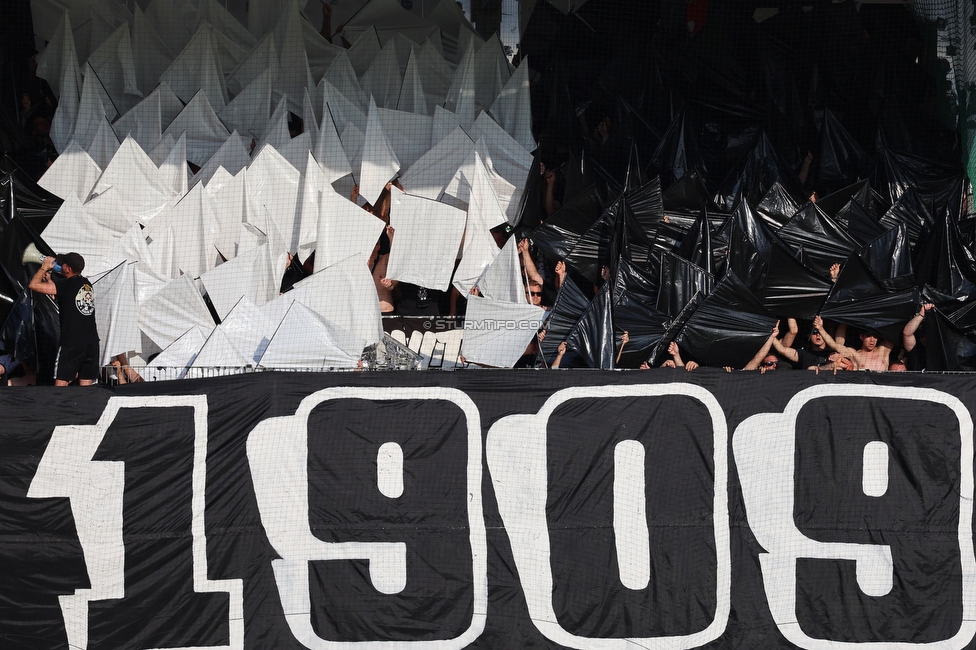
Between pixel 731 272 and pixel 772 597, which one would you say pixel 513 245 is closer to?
pixel 731 272

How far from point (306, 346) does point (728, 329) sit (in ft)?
11.1

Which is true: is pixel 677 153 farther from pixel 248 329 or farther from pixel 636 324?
pixel 248 329

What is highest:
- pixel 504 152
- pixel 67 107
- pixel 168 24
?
pixel 168 24

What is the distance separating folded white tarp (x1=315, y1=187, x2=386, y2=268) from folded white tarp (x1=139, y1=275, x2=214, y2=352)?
1.20 meters

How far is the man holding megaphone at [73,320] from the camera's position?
7668 millimetres

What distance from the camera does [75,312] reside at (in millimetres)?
7715

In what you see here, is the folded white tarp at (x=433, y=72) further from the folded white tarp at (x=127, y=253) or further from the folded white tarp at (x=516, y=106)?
the folded white tarp at (x=127, y=253)

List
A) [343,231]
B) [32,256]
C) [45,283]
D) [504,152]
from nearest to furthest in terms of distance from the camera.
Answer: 1. [45,283]
2. [32,256]
3. [343,231]
4. [504,152]

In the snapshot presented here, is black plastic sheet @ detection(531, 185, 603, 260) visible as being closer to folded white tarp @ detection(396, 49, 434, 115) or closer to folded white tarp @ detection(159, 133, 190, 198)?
folded white tarp @ detection(396, 49, 434, 115)

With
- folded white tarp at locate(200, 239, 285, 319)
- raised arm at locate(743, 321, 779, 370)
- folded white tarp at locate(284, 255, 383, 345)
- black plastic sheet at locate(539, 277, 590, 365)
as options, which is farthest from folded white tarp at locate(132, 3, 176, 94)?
raised arm at locate(743, 321, 779, 370)

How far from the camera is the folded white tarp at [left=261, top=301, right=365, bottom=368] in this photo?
8.23 m

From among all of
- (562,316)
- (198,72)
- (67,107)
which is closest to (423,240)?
(562,316)

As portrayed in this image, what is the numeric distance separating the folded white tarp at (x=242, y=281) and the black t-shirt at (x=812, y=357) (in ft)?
14.9

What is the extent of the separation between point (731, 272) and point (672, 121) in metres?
3.13
